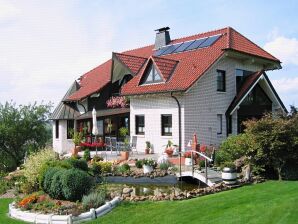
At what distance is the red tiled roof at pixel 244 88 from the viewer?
83.5ft

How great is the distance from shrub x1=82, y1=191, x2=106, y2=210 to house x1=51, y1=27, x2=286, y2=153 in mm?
10630

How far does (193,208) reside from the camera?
11.3m

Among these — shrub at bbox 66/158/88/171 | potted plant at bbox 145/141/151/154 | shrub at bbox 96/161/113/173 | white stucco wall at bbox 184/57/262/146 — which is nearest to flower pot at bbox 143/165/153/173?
shrub at bbox 96/161/113/173

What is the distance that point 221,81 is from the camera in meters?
25.6

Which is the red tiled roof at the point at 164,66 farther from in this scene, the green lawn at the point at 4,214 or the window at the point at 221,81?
the green lawn at the point at 4,214

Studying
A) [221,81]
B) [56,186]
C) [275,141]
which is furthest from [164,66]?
[56,186]

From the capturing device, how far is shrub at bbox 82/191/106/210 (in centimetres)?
1243

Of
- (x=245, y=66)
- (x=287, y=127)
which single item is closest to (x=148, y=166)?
(x=287, y=127)

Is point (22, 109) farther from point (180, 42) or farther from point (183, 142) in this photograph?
point (183, 142)

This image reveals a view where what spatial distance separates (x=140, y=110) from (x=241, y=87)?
6.72 m

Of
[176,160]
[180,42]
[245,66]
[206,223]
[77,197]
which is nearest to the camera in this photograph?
[206,223]

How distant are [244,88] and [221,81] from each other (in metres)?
1.61

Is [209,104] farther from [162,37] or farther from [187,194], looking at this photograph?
[187,194]

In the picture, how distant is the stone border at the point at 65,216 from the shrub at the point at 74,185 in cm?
120
